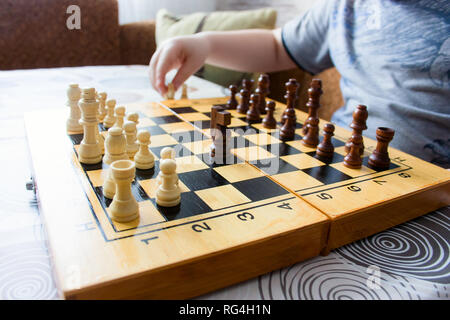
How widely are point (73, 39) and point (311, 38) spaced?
2134mm

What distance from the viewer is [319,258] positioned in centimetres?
65

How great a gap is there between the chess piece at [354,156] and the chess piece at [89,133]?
0.61m

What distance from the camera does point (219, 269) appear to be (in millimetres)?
560

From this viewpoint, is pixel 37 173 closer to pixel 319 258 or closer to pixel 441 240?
pixel 319 258

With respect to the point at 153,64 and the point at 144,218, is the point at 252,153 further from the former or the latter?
the point at 153,64

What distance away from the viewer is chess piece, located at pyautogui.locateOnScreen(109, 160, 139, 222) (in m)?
0.62

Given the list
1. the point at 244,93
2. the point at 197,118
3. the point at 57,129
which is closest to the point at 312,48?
the point at 244,93

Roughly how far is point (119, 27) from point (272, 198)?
2.92m

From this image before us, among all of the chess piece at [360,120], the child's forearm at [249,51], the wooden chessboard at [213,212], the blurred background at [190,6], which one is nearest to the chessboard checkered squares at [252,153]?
the wooden chessboard at [213,212]

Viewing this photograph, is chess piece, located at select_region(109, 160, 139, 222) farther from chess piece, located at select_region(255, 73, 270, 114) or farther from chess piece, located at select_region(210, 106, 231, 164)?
chess piece, located at select_region(255, 73, 270, 114)

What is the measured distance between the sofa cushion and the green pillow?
0.52 meters

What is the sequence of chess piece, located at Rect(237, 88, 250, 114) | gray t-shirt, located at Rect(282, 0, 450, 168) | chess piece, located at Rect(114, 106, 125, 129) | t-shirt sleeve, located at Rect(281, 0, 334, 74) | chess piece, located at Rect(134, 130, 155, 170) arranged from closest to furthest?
chess piece, located at Rect(134, 130, 155, 170)
chess piece, located at Rect(114, 106, 125, 129)
gray t-shirt, located at Rect(282, 0, 450, 168)
chess piece, located at Rect(237, 88, 250, 114)
t-shirt sleeve, located at Rect(281, 0, 334, 74)

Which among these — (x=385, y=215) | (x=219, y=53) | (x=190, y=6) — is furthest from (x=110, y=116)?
(x=190, y=6)

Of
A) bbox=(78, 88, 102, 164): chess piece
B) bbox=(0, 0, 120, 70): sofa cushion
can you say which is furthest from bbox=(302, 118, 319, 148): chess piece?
bbox=(0, 0, 120, 70): sofa cushion
